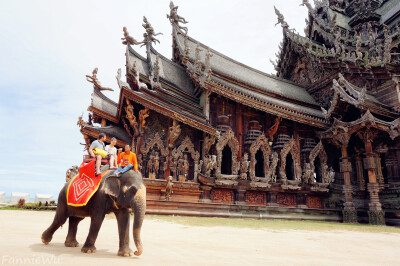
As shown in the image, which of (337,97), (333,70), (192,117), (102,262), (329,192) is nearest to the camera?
(102,262)

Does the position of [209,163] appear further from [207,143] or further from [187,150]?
[187,150]

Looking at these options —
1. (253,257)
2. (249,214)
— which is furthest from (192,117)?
(253,257)

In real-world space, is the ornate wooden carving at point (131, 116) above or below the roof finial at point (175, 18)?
below

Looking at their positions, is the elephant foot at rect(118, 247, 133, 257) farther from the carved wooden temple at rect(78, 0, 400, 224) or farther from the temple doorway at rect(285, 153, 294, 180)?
the temple doorway at rect(285, 153, 294, 180)

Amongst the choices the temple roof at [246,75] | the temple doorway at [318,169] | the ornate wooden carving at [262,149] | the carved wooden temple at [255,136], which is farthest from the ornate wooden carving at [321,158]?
the temple roof at [246,75]

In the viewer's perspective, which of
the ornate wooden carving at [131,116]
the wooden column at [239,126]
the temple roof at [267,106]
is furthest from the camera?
the wooden column at [239,126]

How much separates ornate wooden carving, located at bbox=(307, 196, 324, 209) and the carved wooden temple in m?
0.05

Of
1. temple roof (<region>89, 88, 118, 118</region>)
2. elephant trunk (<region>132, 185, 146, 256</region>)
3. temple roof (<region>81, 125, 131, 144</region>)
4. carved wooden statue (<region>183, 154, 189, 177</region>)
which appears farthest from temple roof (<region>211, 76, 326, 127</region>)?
elephant trunk (<region>132, 185, 146, 256</region>)

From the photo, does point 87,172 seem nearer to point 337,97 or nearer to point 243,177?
point 243,177

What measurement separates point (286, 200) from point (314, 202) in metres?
1.59

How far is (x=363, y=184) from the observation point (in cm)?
1214

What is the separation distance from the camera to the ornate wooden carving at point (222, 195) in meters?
10.6

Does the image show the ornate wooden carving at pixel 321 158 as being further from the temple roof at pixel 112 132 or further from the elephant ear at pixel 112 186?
the elephant ear at pixel 112 186

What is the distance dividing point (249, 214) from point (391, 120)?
24.6ft
